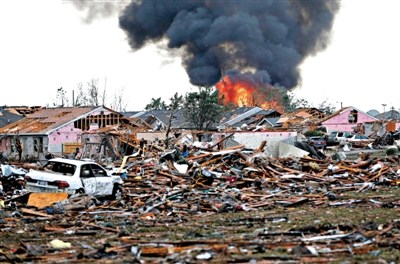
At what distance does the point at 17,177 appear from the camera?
21328mm

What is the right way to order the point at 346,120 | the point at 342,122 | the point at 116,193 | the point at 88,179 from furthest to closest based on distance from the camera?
the point at 346,120 → the point at 342,122 → the point at 116,193 → the point at 88,179

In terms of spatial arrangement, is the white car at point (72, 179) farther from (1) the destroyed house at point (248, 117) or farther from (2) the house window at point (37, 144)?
(1) the destroyed house at point (248, 117)

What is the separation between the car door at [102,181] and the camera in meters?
18.4

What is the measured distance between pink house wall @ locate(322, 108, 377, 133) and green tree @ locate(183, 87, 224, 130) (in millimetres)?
13314

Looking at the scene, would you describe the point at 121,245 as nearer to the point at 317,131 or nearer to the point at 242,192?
the point at 242,192

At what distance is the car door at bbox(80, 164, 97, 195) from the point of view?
17.9m

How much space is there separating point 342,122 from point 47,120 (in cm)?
3678

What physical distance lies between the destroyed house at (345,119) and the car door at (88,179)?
55367mm

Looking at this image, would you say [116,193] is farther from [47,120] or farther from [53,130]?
[47,120]

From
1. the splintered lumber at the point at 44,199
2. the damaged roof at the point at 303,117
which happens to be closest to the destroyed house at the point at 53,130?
the damaged roof at the point at 303,117

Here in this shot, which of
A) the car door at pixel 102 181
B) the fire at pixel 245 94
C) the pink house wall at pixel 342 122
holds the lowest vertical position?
the car door at pixel 102 181

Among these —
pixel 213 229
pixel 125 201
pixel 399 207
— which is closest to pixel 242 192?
pixel 125 201

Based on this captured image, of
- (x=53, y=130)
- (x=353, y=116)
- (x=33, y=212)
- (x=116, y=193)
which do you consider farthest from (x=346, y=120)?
(x=33, y=212)

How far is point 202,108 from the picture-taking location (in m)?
70.2
